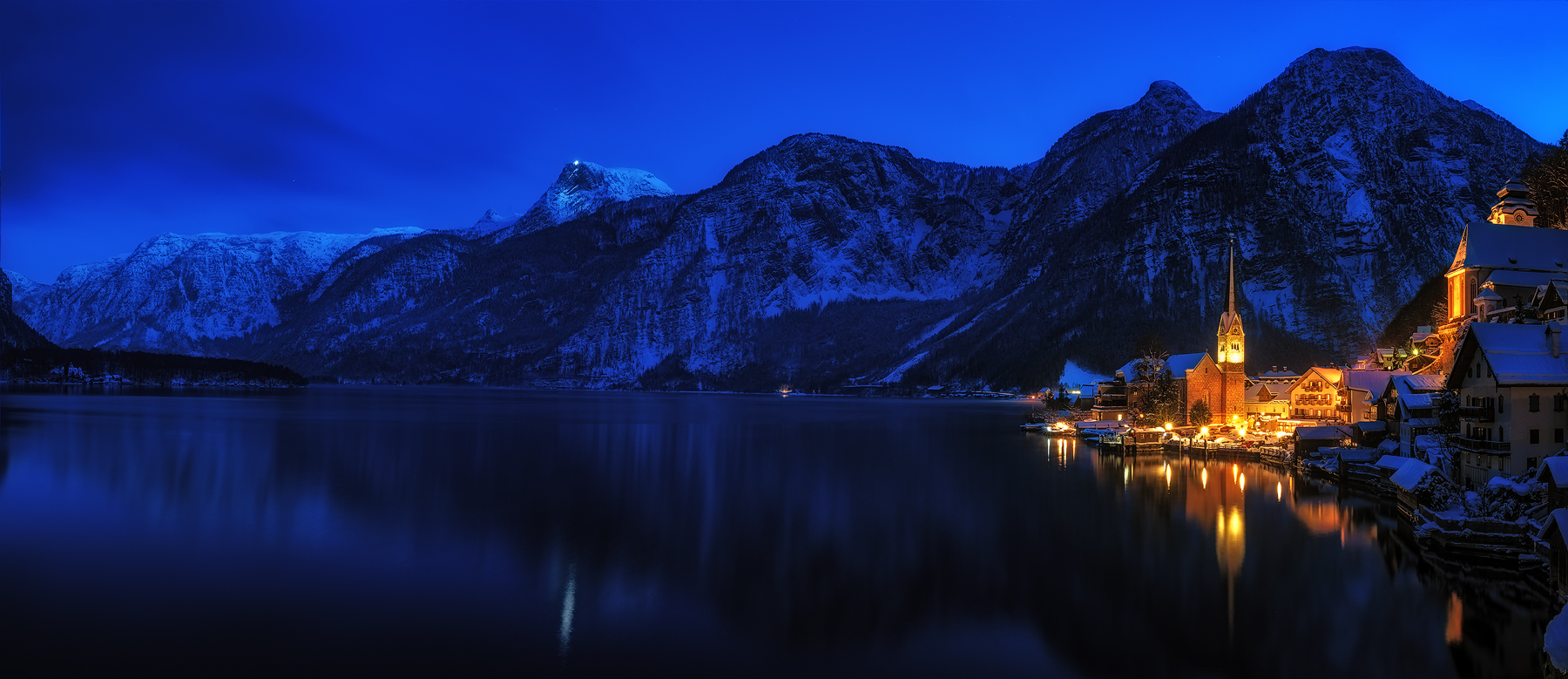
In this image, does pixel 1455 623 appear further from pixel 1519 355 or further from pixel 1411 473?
pixel 1411 473

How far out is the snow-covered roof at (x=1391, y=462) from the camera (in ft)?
142

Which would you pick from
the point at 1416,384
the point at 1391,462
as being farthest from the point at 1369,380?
the point at 1391,462

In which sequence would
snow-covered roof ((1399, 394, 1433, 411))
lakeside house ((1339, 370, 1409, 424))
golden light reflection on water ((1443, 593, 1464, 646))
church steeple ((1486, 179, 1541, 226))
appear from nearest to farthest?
golden light reflection on water ((1443, 593, 1464, 646)) → snow-covered roof ((1399, 394, 1433, 411)) → lakeside house ((1339, 370, 1409, 424)) → church steeple ((1486, 179, 1541, 226))

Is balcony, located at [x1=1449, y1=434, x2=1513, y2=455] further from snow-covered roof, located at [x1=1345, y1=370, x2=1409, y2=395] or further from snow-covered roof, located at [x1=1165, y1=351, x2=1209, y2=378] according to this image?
snow-covered roof, located at [x1=1165, y1=351, x2=1209, y2=378]

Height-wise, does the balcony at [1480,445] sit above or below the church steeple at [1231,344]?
below

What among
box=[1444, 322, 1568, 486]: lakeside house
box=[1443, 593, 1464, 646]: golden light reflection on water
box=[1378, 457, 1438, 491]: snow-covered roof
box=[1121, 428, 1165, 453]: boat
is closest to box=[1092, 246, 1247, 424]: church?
box=[1121, 428, 1165, 453]: boat

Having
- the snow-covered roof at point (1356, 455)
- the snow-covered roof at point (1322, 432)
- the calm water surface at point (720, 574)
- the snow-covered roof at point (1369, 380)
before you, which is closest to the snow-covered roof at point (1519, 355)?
the calm water surface at point (720, 574)

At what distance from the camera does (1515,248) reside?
63.2m

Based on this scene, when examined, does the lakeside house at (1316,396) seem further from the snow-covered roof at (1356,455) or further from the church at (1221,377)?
the snow-covered roof at (1356,455)

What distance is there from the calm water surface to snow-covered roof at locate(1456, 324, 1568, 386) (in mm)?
8164

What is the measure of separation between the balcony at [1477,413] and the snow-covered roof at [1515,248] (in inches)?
1405

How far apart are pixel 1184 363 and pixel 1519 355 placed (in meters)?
65.9

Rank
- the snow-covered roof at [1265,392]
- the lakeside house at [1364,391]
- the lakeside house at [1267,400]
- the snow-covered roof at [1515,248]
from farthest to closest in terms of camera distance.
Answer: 1. the snow-covered roof at [1265,392]
2. the lakeside house at [1267,400]
3. the snow-covered roof at [1515,248]
4. the lakeside house at [1364,391]

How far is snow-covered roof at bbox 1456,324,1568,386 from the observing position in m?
33.6
